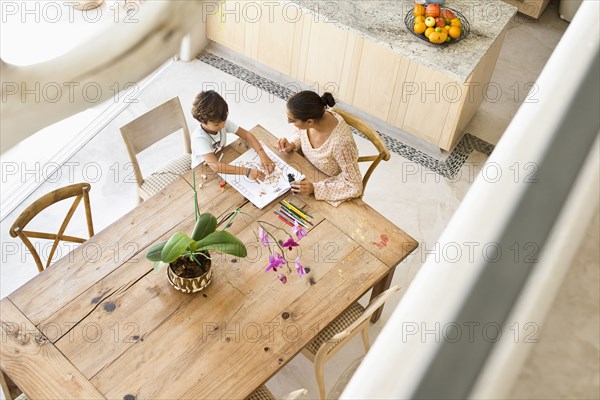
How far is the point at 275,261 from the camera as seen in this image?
2.66m

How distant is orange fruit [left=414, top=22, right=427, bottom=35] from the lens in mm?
3838

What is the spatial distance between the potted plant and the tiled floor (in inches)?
35.8

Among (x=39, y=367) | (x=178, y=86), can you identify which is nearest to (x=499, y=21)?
(x=178, y=86)

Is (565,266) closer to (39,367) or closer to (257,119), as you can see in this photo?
(39,367)

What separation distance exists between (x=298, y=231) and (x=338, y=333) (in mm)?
437

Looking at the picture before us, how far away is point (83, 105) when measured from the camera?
0.21 meters

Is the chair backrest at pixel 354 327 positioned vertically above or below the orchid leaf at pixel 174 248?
below

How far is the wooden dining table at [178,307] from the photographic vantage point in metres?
2.45

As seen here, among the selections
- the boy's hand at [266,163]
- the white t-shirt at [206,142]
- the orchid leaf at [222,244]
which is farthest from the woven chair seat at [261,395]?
the white t-shirt at [206,142]

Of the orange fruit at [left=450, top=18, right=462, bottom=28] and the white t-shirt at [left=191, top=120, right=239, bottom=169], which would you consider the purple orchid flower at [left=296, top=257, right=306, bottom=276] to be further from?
the orange fruit at [left=450, top=18, right=462, bottom=28]

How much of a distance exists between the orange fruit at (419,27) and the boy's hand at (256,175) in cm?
135

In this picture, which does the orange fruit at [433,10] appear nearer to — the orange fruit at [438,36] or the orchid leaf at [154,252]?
the orange fruit at [438,36]

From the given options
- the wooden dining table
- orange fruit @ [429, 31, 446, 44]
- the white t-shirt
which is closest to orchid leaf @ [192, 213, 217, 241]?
the wooden dining table

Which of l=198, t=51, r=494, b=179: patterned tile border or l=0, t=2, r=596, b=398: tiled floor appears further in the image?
l=198, t=51, r=494, b=179: patterned tile border
